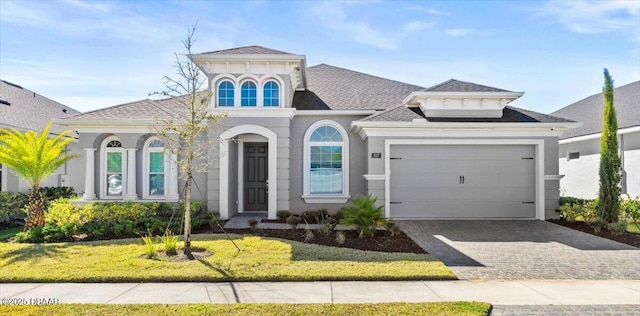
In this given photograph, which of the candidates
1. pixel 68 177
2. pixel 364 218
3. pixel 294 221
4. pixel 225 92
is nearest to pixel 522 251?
pixel 364 218

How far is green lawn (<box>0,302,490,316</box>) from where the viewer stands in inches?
184

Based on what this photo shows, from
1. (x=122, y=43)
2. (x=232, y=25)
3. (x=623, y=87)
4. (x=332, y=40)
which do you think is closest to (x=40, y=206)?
(x=122, y=43)

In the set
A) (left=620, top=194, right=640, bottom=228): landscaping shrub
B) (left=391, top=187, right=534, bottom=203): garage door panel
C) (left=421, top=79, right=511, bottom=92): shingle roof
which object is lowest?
(left=620, top=194, right=640, bottom=228): landscaping shrub

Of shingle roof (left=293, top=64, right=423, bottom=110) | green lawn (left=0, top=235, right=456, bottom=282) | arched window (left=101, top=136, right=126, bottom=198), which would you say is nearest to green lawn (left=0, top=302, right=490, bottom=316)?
green lawn (left=0, top=235, right=456, bottom=282)

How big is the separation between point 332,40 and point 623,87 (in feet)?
48.2

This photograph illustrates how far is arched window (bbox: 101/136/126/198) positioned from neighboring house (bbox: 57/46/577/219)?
0.04 m

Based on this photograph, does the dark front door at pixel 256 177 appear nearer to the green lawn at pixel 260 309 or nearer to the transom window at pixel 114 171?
the transom window at pixel 114 171

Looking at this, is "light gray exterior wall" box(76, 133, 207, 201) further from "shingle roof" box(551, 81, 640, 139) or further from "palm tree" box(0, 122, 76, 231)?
"shingle roof" box(551, 81, 640, 139)

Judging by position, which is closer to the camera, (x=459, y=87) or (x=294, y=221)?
(x=294, y=221)

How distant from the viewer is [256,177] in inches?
540

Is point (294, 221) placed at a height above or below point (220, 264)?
above

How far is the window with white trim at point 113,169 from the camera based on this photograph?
515 inches

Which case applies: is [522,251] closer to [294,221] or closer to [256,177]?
[294,221]

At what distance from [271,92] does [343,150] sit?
10.3 feet
